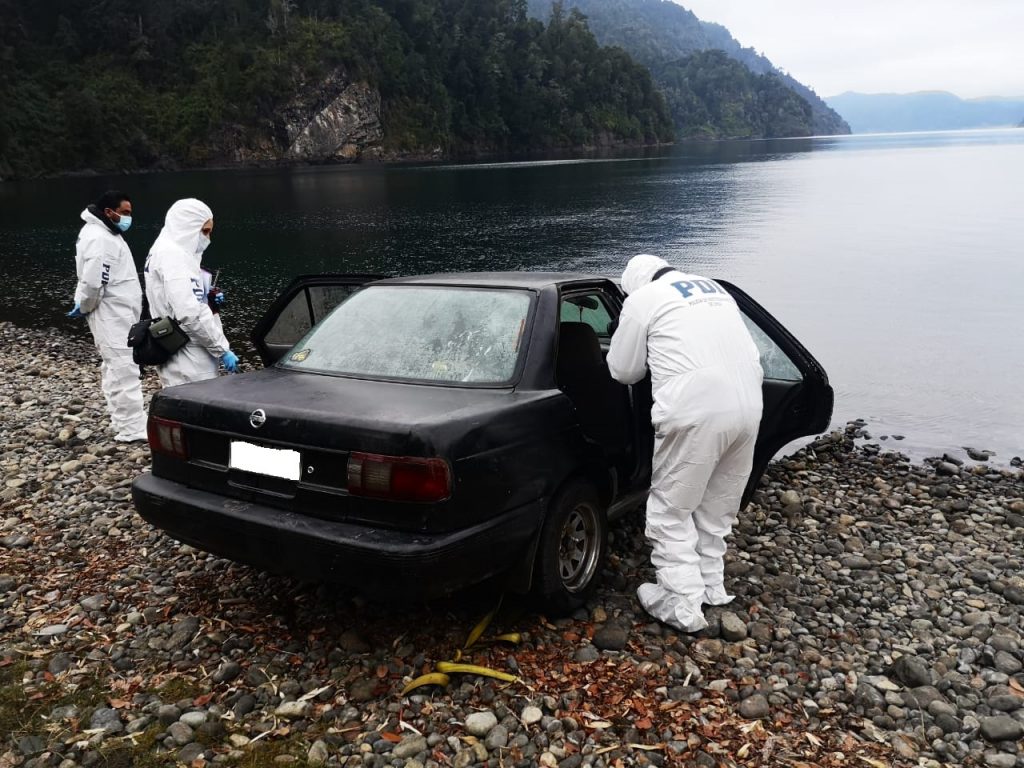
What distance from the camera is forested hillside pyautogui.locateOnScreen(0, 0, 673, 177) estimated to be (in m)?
97.8

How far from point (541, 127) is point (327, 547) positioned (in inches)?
5423

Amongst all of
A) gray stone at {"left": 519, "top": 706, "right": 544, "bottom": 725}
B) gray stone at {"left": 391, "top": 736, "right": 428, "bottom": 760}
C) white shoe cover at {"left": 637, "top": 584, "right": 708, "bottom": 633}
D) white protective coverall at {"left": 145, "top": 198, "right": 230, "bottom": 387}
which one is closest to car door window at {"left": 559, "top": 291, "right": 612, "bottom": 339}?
white shoe cover at {"left": 637, "top": 584, "right": 708, "bottom": 633}

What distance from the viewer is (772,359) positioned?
17.8 feet

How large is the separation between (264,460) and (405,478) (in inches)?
30.5

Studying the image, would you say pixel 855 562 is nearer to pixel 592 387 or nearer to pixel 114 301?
pixel 592 387

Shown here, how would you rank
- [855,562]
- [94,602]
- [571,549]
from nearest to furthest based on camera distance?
[571,549], [94,602], [855,562]

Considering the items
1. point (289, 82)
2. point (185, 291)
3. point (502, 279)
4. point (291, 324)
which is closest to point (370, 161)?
point (289, 82)

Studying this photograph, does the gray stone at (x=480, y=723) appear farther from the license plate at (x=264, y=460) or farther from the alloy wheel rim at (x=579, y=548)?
the license plate at (x=264, y=460)

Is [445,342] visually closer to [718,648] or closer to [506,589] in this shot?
[506,589]

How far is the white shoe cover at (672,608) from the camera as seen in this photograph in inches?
160

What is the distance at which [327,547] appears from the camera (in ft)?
10.9

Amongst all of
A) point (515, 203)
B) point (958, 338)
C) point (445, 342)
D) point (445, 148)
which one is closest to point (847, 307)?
point (958, 338)

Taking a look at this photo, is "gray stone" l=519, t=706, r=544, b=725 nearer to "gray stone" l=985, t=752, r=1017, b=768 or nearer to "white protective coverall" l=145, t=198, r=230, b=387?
"gray stone" l=985, t=752, r=1017, b=768

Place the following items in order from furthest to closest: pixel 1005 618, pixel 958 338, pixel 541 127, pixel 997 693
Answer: pixel 541 127, pixel 958 338, pixel 1005 618, pixel 997 693
